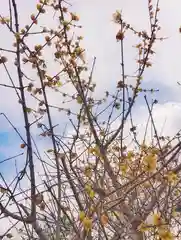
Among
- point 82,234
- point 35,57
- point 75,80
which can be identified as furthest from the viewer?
point 75,80

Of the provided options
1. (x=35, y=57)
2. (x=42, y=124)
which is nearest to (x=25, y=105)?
(x=35, y=57)

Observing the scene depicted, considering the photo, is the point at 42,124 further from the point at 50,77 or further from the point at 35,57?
the point at 35,57

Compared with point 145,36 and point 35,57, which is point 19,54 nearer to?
point 35,57

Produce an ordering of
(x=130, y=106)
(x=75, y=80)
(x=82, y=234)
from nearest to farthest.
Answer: (x=82, y=234)
(x=130, y=106)
(x=75, y=80)

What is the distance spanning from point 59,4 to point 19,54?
0.88 meters

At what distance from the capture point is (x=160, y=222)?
2.03m

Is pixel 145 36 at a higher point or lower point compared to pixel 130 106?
higher

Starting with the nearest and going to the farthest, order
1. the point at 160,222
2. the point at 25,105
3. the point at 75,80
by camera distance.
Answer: the point at 160,222 → the point at 25,105 → the point at 75,80

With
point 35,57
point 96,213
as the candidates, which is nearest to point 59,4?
point 35,57

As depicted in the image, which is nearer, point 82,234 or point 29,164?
point 82,234

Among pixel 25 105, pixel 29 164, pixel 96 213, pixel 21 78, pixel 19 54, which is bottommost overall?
pixel 96 213

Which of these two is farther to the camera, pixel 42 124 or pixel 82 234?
pixel 42 124

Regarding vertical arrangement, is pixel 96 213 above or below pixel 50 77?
below

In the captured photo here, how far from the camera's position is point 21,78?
2951mm
